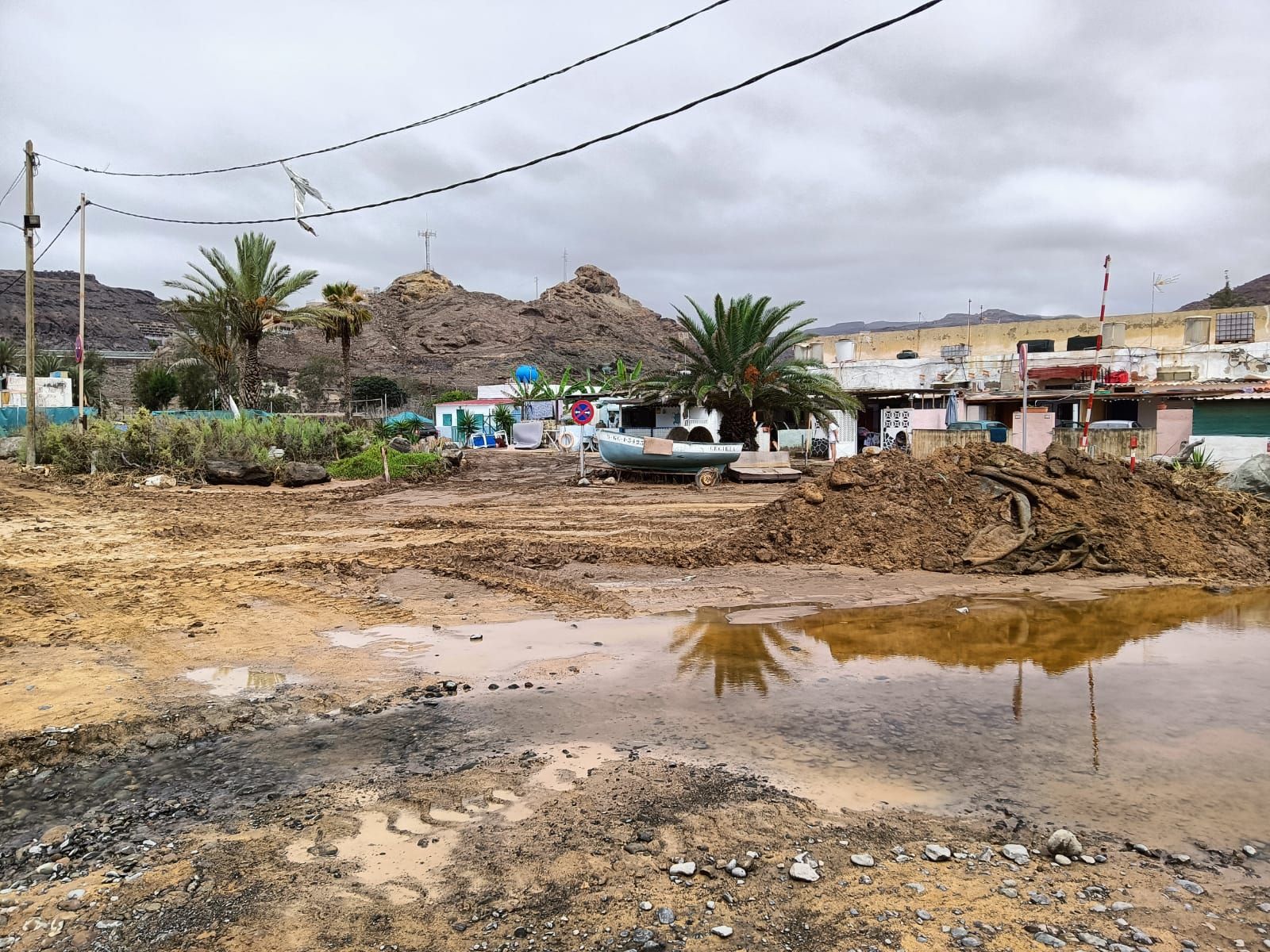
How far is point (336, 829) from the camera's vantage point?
175 inches

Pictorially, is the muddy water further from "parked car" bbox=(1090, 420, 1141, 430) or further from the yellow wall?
the yellow wall

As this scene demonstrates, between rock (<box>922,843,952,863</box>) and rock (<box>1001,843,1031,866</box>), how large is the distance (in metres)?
0.27

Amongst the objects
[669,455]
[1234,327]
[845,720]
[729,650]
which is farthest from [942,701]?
[1234,327]

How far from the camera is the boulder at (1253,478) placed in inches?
691

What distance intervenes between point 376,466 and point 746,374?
1212 cm

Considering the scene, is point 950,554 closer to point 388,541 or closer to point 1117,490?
point 1117,490

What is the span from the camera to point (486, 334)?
121m

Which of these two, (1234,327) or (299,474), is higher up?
(1234,327)

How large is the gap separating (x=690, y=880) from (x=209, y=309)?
35.1 metres

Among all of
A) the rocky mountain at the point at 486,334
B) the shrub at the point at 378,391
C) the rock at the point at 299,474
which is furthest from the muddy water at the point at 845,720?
the rocky mountain at the point at 486,334

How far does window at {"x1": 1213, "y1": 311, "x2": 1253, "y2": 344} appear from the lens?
4194 centimetres

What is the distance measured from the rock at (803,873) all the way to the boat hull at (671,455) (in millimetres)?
21776

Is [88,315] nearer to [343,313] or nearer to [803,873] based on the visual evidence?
[343,313]

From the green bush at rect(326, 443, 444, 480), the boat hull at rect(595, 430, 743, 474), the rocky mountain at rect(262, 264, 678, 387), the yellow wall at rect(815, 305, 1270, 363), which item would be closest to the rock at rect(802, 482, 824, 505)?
the boat hull at rect(595, 430, 743, 474)
